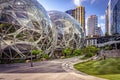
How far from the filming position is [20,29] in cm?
5912

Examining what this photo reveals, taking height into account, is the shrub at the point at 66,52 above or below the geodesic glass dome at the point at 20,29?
below

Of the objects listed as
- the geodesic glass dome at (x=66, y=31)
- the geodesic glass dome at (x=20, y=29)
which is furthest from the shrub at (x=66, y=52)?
the geodesic glass dome at (x=20, y=29)

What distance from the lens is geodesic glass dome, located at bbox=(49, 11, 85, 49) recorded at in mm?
89206

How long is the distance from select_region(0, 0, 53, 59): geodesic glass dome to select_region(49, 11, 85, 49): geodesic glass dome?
20926 millimetres

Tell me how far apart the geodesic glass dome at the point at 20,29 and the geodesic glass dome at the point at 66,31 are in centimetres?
2093

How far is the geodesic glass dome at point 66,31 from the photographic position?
89.2 m

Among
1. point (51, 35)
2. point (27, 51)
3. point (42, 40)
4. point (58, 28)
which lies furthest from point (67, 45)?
point (27, 51)

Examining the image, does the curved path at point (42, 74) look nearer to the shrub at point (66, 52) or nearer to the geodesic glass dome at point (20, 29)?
the geodesic glass dome at point (20, 29)

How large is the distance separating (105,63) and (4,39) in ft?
114

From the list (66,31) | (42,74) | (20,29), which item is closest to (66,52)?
(66,31)

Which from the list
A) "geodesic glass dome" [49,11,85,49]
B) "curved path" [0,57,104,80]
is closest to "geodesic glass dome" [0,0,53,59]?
"curved path" [0,57,104,80]

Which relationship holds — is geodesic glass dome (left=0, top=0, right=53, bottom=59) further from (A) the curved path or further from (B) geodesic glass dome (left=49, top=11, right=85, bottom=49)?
(B) geodesic glass dome (left=49, top=11, right=85, bottom=49)

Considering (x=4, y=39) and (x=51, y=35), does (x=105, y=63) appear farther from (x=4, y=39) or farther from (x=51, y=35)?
(x=51, y=35)

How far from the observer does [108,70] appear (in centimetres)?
2573
